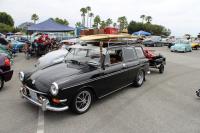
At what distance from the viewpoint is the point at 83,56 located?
5684 mm

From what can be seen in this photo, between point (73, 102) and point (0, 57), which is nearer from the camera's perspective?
point (73, 102)

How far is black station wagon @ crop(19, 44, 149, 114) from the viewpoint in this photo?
4.30 m

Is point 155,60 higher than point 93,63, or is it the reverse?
point 93,63

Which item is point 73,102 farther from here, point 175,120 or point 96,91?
point 175,120

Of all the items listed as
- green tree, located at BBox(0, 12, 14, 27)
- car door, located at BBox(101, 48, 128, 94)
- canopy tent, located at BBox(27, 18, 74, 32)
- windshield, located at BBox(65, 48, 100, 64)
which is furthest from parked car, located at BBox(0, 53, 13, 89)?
green tree, located at BBox(0, 12, 14, 27)

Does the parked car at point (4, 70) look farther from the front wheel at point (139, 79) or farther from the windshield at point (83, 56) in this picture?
the front wheel at point (139, 79)

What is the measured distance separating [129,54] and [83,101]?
259cm

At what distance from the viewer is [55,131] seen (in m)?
3.90

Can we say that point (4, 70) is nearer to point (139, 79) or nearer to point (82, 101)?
point (82, 101)

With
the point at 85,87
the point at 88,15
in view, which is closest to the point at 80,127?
the point at 85,87

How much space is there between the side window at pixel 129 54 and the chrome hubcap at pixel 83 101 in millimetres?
2100

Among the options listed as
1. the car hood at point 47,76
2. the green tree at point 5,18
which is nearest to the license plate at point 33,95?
the car hood at point 47,76

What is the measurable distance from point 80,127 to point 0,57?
→ 393 cm

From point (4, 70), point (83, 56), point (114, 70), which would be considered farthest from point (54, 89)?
point (4, 70)
